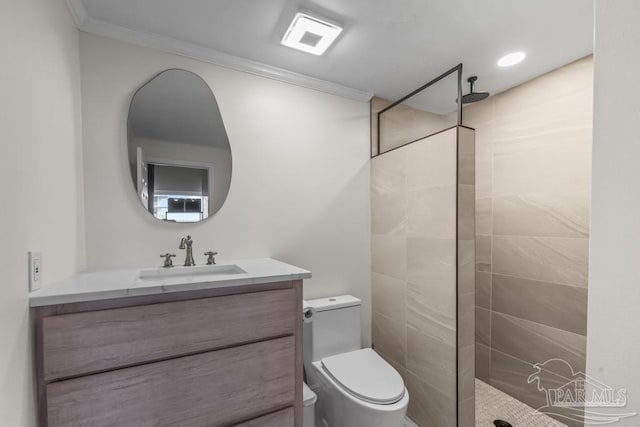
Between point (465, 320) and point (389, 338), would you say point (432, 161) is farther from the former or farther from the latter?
point (389, 338)

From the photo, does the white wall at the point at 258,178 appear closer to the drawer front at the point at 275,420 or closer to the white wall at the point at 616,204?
the drawer front at the point at 275,420

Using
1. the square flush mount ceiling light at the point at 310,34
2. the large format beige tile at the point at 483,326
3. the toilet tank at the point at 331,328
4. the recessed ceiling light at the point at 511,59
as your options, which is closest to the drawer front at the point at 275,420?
the toilet tank at the point at 331,328

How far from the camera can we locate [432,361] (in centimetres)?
162

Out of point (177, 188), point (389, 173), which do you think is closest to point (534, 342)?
point (389, 173)

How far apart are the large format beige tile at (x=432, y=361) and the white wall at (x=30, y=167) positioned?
1.83 metres

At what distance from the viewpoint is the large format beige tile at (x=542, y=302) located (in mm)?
1611

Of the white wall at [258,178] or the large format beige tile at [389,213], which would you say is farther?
the large format beige tile at [389,213]

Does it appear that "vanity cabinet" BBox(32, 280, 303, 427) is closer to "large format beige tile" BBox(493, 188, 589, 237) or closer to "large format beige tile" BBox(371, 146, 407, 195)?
"large format beige tile" BBox(371, 146, 407, 195)

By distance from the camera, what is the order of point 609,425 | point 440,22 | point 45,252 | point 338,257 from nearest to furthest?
point 609,425 → point 45,252 → point 440,22 → point 338,257

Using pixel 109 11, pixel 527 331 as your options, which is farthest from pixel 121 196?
pixel 527 331

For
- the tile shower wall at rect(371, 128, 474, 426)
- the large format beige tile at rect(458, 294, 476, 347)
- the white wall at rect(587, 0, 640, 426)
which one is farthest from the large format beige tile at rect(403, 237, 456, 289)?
the white wall at rect(587, 0, 640, 426)

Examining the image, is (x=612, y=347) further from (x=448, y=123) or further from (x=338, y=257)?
(x=448, y=123)

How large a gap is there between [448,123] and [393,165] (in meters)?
0.93

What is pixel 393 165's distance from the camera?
195 centimetres
